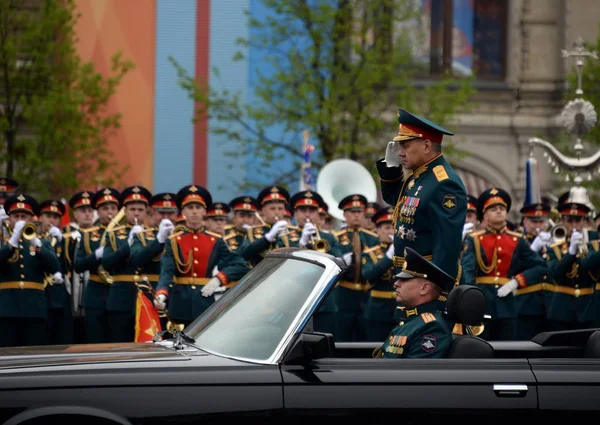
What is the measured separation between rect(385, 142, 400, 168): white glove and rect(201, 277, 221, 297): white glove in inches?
158

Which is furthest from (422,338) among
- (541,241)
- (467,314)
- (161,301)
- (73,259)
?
(73,259)

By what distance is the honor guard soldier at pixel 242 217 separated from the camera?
14211mm

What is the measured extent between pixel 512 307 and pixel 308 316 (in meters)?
8.14

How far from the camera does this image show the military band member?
12805mm

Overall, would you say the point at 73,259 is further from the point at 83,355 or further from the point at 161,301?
the point at 83,355

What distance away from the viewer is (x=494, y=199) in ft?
40.7

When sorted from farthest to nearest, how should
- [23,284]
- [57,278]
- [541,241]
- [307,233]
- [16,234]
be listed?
[541,241]
[57,278]
[307,233]
[23,284]
[16,234]

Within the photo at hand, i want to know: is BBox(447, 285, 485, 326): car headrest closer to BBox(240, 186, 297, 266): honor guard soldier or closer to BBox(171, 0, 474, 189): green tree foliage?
BBox(240, 186, 297, 266): honor guard soldier

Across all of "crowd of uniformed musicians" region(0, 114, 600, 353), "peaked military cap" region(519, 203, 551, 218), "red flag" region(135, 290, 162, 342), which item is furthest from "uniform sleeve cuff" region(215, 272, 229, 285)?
"peaked military cap" region(519, 203, 551, 218)

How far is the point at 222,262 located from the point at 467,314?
243 inches

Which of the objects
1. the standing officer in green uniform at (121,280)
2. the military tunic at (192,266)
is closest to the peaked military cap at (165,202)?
the standing officer in green uniform at (121,280)

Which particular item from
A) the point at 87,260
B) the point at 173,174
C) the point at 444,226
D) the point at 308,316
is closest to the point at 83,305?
the point at 87,260

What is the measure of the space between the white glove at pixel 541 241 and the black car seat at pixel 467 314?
8537 mm

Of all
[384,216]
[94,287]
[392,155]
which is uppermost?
[392,155]
